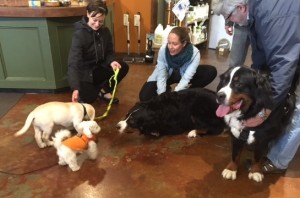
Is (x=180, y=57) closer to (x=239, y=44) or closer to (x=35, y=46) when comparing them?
(x=239, y=44)

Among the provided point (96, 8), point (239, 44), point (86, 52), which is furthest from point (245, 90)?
point (86, 52)

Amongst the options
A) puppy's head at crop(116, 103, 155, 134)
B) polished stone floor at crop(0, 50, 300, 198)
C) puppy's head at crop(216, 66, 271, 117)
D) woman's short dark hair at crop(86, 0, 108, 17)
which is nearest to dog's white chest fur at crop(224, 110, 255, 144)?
puppy's head at crop(216, 66, 271, 117)

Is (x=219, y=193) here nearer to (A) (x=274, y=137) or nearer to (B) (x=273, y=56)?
(A) (x=274, y=137)

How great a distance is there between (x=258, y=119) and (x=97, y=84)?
1810 mm

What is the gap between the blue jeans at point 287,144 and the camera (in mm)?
1778

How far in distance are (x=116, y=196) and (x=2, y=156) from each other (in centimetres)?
101

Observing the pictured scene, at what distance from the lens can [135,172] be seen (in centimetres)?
198

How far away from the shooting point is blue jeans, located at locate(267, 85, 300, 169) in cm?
178

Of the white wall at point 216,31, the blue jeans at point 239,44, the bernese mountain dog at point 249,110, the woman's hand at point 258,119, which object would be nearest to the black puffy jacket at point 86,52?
the blue jeans at point 239,44

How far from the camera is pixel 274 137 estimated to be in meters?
1.82

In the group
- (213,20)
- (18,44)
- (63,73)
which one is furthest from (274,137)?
(213,20)

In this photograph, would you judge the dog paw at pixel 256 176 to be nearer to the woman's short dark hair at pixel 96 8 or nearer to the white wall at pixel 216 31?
the woman's short dark hair at pixel 96 8

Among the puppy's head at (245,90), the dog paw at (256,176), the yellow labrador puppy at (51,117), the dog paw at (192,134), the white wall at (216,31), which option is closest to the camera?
the puppy's head at (245,90)

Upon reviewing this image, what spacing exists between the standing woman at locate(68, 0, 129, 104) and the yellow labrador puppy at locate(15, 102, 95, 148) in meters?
0.22
